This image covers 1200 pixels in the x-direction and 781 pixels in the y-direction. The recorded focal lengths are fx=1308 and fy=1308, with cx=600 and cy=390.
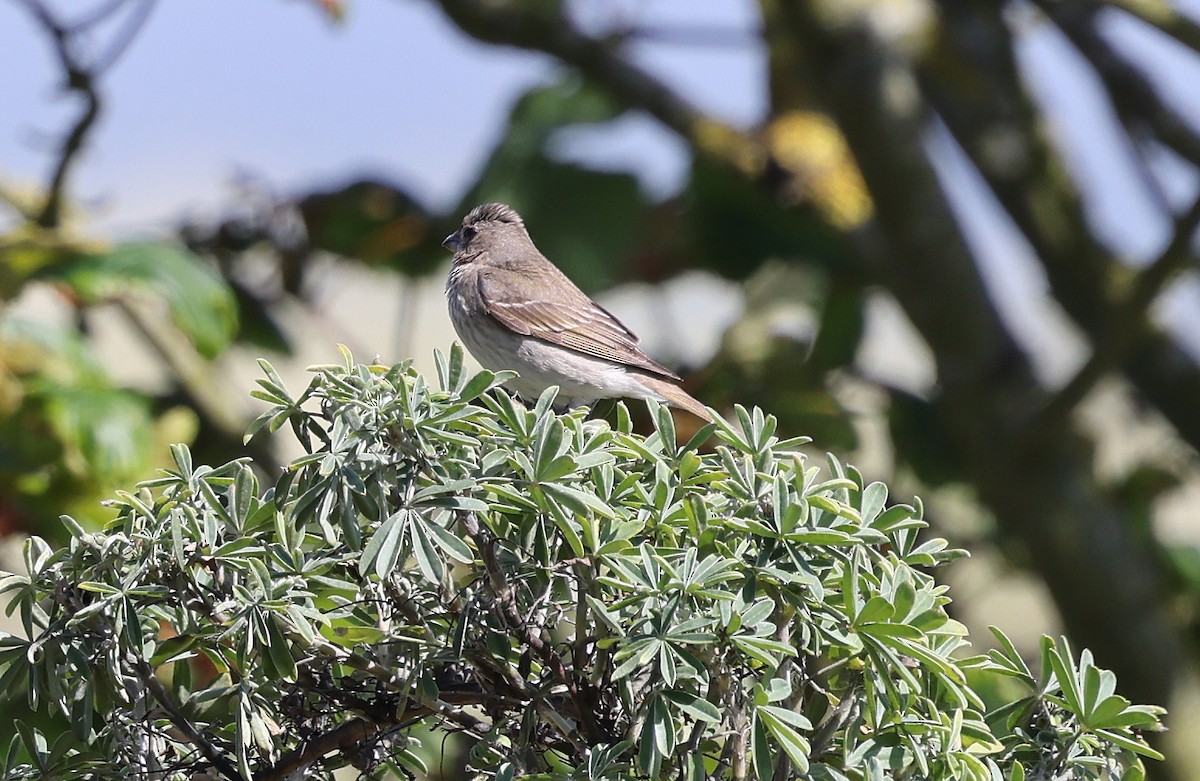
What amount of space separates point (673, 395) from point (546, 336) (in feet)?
1.51

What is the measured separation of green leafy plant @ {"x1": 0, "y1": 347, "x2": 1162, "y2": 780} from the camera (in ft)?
4.95

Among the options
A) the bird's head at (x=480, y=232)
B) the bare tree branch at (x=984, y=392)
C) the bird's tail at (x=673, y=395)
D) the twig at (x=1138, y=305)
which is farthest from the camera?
the bare tree branch at (x=984, y=392)

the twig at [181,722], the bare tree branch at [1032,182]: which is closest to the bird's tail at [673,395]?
the twig at [181,722]

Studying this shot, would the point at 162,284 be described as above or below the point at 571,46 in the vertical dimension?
below

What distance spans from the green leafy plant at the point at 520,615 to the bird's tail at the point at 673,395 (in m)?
1.99

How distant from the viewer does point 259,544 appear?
1608 mm

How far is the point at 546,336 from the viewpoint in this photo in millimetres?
4043

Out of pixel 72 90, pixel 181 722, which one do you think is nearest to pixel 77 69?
pixel 72 90

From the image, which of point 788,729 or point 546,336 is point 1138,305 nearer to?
point 546,336

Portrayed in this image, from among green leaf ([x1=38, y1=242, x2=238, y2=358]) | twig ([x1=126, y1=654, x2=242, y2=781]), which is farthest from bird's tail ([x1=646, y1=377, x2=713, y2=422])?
twig ([x1=126, y1=654, x2=242, y2=781])

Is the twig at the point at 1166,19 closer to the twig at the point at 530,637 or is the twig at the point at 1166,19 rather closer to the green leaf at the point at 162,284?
the green leaf at the point at 162,284

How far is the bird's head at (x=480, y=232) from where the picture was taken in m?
4.61

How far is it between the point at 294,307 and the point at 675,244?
5.43 ft

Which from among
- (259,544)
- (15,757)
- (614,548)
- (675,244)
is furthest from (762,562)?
(675,244)
